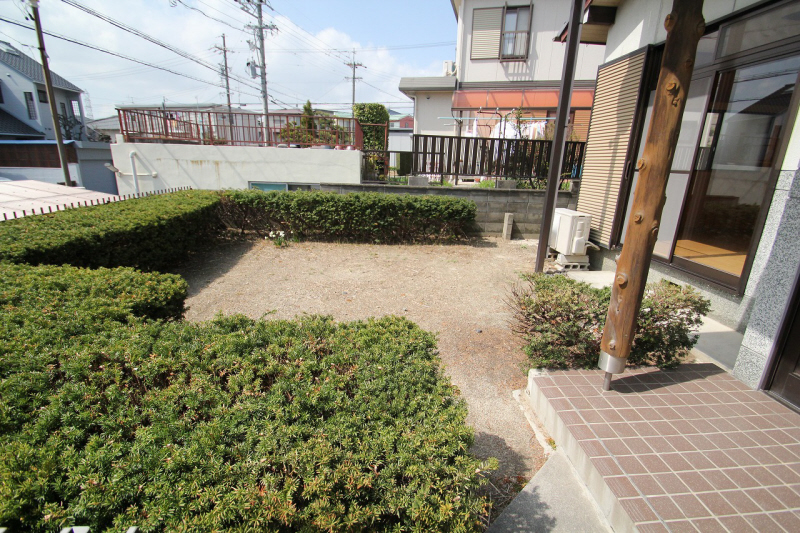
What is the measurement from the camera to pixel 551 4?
14125 mm

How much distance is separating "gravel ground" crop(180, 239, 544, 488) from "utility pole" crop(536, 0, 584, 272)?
3.68ft

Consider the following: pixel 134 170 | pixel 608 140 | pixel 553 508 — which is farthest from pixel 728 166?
pixel 134 170

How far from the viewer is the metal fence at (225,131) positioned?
10.4 m

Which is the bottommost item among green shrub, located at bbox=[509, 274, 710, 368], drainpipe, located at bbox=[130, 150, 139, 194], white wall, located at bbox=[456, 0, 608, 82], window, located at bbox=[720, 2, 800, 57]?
green shrub, located at bbox=[509, 274, 710, 368]

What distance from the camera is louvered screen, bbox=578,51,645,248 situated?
5727 mm

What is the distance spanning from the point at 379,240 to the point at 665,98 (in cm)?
661

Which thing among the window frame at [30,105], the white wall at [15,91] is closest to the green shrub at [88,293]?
the window frame at [30,105]

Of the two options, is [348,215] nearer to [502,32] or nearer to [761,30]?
[761,30]

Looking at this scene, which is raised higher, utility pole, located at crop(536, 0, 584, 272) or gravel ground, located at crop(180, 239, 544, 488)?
utility pole, located at crop(536, 0, 584, 272)

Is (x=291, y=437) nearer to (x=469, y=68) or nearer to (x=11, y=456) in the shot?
(x=11, y=456)

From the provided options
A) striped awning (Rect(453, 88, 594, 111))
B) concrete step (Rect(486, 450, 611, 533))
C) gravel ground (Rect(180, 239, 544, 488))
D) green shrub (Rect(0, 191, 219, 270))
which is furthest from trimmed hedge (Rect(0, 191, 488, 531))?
striped awning (Rect(453, 88, 594, 111))

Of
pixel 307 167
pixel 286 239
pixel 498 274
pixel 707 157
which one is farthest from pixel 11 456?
pixel 307 167

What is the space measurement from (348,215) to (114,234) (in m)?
4.31

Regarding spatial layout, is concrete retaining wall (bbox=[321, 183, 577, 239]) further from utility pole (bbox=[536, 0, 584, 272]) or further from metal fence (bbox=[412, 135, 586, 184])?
utility pole (bbox=[536, 0, 584, 272])
